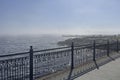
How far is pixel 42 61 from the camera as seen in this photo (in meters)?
9.49

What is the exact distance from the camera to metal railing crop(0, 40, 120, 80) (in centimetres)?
750

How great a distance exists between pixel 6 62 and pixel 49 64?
3.35m

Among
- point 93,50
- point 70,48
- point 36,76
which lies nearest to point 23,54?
point 36,76

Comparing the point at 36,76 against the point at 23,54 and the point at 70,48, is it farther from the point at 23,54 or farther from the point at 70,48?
the point at 70,48

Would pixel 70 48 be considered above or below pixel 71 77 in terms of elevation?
above

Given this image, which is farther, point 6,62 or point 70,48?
point 70,48

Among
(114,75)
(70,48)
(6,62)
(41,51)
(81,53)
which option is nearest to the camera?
(6,62)

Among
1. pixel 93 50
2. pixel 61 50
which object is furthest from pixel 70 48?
pixel 93 50

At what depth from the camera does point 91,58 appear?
1470 cm

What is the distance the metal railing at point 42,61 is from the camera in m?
7.50

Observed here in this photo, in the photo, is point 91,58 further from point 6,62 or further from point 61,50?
point 6,62

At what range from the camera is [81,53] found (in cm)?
1333

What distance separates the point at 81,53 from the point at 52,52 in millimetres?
3887

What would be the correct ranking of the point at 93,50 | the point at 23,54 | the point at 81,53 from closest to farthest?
Result: the point at 23,54 → the point at 81,53 → the point at 93,50
